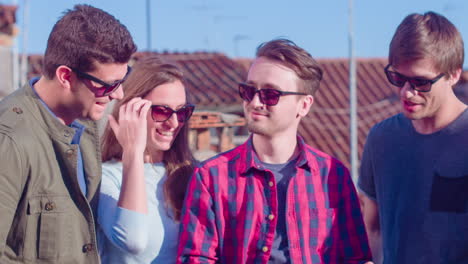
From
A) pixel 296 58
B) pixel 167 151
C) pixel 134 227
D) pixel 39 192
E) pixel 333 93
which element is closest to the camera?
pixel 39 192

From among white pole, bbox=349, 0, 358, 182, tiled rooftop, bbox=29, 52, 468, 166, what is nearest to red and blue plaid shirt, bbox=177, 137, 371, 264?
white pole, bbox=349, 0, 358, 182

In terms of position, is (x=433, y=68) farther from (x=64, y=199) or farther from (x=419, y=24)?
(x=64, y=199)

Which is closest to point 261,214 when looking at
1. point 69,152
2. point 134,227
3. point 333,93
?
point 134,227

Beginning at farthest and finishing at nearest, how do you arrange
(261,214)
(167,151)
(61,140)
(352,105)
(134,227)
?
(352,105), (167,151), (261,214), (134,227), (61,140)

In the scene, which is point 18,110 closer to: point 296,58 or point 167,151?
point 167,151

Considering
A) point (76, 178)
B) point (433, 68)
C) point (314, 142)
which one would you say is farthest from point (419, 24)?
point (314, 142)

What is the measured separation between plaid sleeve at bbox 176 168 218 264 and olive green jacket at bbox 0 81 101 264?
33cm

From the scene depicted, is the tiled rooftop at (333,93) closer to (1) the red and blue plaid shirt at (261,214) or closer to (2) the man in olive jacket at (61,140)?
(1) the red and blue plaid shirt at (261,214)

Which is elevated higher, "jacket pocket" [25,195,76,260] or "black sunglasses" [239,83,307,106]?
"black sunglasses" [239,83,307,106]

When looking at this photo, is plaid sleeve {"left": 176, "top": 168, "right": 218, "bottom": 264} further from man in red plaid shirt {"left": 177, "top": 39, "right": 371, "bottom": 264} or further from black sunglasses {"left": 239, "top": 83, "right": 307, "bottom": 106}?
black sunglasses {"left": 239, "top": 83, "right": 307, "bottom": 106}

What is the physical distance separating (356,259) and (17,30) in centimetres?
1525

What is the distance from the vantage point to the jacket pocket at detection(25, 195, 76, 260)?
5.97ft

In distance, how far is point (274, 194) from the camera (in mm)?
2236

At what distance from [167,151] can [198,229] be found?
508mm
